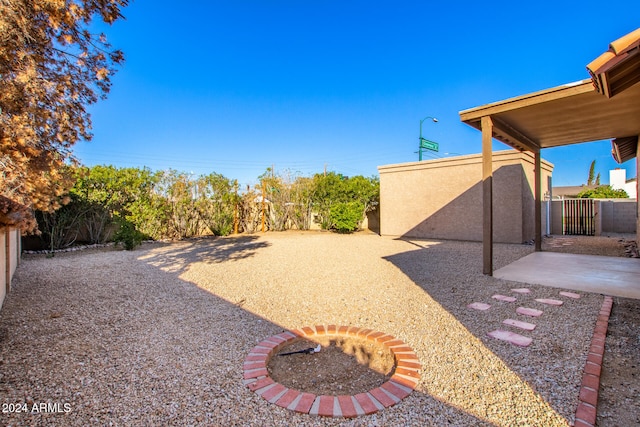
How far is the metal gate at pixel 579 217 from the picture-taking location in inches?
542

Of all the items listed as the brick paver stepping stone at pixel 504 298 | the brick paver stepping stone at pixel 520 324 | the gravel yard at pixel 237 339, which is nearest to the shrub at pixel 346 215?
the gravel yard at pixel 237 339

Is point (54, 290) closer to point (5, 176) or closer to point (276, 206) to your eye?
point (5, 176)

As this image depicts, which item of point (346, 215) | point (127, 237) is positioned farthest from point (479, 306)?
point (346, 215)

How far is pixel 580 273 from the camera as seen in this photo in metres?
6.27

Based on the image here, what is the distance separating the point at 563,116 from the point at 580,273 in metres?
3.22

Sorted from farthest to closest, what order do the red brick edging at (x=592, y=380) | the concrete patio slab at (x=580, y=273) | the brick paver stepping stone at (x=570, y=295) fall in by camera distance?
1. the concrete patio slab at (x=580, y=273)
2. the brick paver stepping stone at (x=570, y=295)
3. the red brick edging at (x=592, y=380)

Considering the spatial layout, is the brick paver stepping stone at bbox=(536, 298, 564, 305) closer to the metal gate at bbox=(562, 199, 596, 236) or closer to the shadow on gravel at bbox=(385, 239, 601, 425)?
the shadow on gravel at bbox=(385, 239, 601, 425)

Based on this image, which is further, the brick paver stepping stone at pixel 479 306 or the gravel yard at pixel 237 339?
the brick paver stepping stone at pixel 479 306

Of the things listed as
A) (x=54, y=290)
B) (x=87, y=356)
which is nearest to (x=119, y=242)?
(x=54, y=290)

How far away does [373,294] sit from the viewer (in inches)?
198

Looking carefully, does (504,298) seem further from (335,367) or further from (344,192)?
(344,192)

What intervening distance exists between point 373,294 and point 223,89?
13.4 metres

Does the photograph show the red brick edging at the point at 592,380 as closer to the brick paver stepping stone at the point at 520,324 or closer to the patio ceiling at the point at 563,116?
the brick paver stepping stone at the point at 520,324

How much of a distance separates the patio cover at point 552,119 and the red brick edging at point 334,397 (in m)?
4.32
